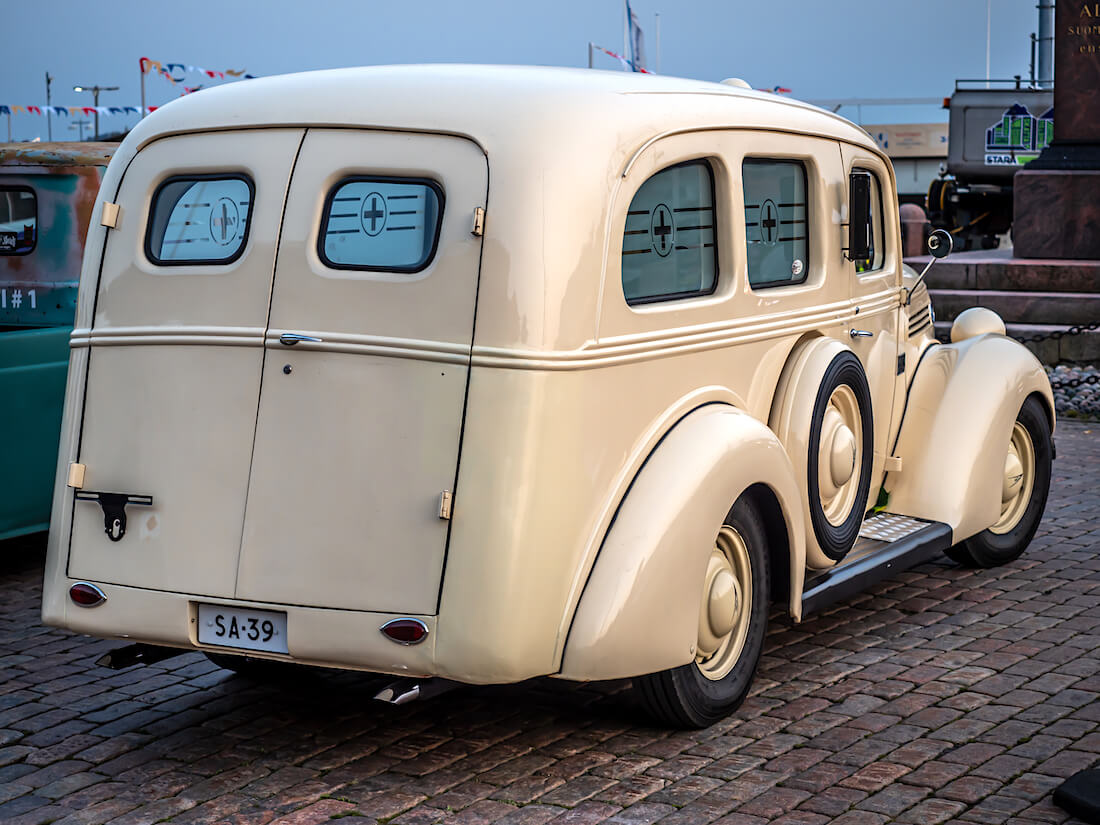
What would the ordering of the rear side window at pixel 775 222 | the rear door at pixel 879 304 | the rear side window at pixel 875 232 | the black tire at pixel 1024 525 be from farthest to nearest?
the black tire at pixel 1024 525
the rear side window at pixel 875 232
the rear door at pixel 879 304
the rear side window at pixel 775 222

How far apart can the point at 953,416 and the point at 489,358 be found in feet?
10.0

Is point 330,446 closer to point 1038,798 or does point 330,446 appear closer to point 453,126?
point 453,126

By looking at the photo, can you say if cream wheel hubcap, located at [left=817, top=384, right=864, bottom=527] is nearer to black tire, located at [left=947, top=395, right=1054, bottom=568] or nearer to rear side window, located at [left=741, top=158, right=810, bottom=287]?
rear side window, located at [left=741, top=158, right=810, bottom=287]

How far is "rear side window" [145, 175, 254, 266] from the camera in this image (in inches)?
172

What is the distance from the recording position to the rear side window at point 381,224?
4137 mm

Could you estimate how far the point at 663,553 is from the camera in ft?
13.8

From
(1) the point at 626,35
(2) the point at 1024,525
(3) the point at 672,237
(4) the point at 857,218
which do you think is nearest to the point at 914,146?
(1) the point at 626,35

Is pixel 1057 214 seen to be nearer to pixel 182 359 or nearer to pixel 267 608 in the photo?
pixel 182 359

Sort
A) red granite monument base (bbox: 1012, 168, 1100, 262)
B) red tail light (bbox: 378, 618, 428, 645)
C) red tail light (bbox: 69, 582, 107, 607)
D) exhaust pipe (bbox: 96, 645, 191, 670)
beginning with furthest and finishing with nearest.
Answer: red granite monument base (bbox: 1012, 168, 1100, 262) → exhaust pipe (bbox: 96, 645, 191, 670) → red tail light (bbox: 69, 582, 107, 607) → red tail light (bbox: 378, 618, 428, 645)

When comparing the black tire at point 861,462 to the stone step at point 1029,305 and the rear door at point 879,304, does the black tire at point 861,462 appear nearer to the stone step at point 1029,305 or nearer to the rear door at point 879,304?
the rear door at point 879,304

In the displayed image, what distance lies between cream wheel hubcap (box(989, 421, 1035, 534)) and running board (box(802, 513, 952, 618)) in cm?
90

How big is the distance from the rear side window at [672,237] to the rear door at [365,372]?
0.59 meters

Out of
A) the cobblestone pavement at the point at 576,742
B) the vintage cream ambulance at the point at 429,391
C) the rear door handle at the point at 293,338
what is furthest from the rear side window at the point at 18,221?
the rear door handle at the point at 293,338

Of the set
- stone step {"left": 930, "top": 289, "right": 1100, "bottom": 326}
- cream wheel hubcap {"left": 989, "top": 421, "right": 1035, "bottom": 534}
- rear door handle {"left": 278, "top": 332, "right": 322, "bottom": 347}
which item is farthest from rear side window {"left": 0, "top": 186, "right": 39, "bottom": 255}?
stone step {"left": 930, "top": 289, "right": 1100, "bottom": 326}
